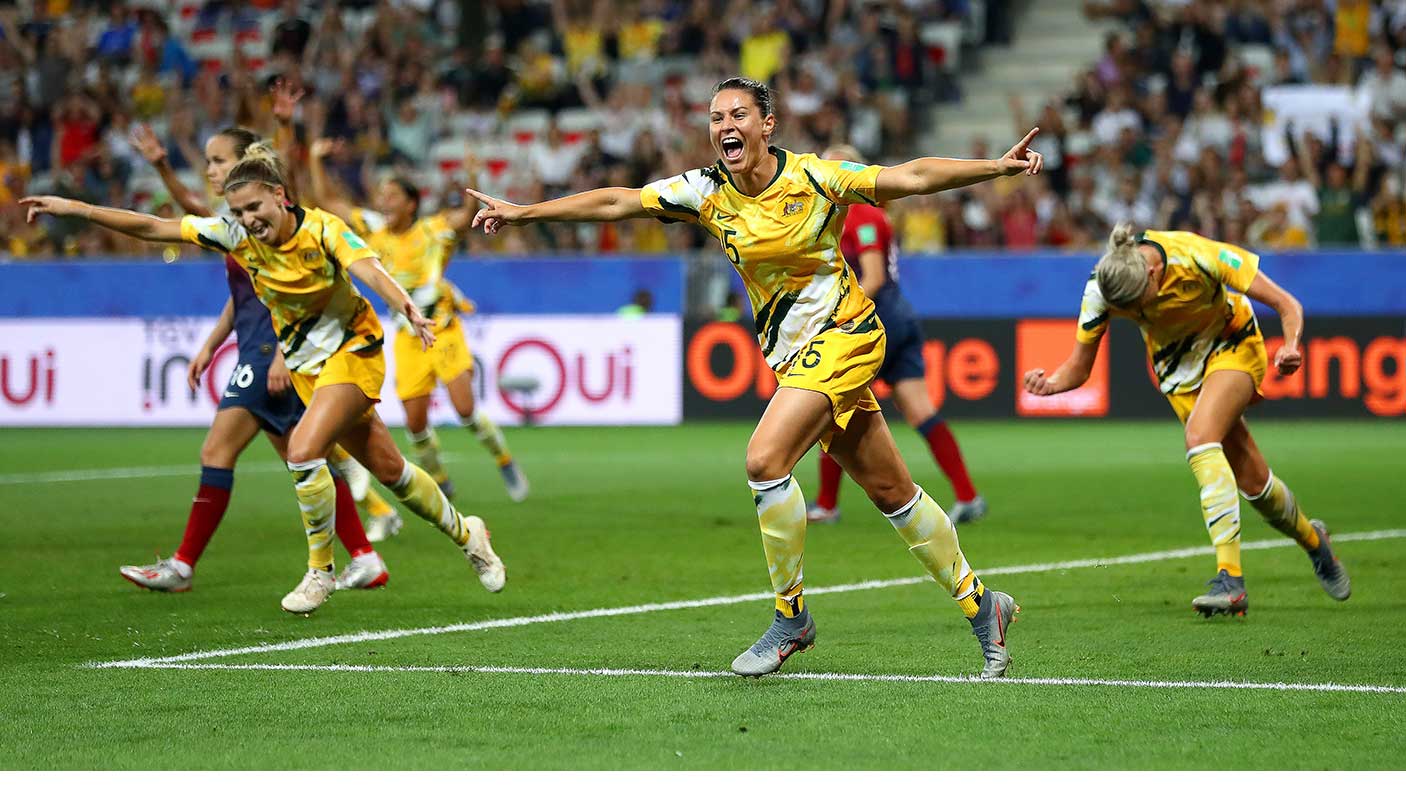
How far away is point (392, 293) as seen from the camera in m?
7.90

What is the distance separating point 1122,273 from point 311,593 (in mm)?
3680

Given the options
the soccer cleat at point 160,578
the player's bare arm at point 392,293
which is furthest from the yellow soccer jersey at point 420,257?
the player's bare arm at point 392,293

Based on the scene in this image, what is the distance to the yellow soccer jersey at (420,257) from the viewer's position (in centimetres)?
1308

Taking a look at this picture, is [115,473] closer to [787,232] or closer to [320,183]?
[320,183]

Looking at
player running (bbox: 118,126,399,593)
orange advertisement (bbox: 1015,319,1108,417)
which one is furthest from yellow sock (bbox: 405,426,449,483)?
orange advertisement (bbox: 1015,319,1108,417)

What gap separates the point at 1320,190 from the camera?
869 inches

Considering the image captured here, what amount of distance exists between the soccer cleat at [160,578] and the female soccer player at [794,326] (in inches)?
119

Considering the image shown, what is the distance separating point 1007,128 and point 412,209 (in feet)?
49.9

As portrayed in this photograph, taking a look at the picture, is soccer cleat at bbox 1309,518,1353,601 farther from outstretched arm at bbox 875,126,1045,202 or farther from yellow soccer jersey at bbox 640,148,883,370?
outstretched arm at bbox 875,126,1045,202

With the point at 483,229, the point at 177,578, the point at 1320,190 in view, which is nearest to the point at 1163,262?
the point at 483,229

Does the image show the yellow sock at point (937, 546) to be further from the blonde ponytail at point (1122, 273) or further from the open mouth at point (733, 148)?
the blonde ponytail at point (1122, 273)

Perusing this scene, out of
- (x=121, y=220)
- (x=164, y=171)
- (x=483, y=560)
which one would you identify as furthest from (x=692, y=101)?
(x=121, y=220)

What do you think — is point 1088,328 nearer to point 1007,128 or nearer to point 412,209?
point 412,209

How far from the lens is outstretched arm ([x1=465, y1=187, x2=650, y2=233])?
6.80 meters
